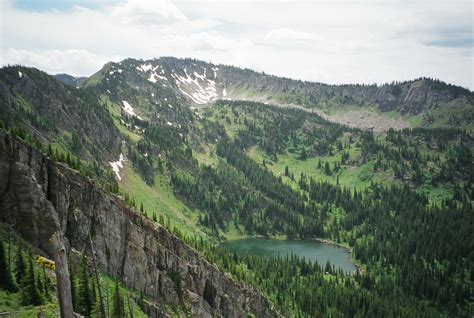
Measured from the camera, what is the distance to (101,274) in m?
65.4

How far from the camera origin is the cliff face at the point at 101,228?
2233 inches

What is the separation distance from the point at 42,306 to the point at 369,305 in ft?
422

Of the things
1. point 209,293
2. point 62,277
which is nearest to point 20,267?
point 62,277

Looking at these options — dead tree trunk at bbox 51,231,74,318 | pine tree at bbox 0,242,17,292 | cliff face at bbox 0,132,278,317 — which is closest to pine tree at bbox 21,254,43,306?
pine tree at bbox 0,242,17,292

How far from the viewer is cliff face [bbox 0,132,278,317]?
56719mm

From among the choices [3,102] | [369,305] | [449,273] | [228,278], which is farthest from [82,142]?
[449,273]

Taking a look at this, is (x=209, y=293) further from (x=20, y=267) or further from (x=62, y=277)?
(x=62, y=277)

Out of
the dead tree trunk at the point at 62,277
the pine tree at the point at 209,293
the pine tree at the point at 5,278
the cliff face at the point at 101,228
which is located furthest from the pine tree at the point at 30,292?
the pine tree at the point at 209,293

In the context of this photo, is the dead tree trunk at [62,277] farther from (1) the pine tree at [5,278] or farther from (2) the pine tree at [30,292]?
(1) the pine tree at [5,278]

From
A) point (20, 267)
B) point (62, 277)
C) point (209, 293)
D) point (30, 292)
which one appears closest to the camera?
point (62, 277)

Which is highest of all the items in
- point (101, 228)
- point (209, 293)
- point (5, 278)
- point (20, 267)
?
point (20, 267)

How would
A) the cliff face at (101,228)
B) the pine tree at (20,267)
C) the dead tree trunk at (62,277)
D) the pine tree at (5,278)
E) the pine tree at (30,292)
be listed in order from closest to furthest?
the dead tree trunk at (62,277)
the pine tree at (30,292)
the pine tree at (5,278)
the pine tree at (20,267)
the cliff face at (101,228)

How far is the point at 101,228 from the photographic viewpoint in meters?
72.6

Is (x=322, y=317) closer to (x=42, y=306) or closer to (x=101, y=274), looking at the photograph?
(x=101, y=274)
